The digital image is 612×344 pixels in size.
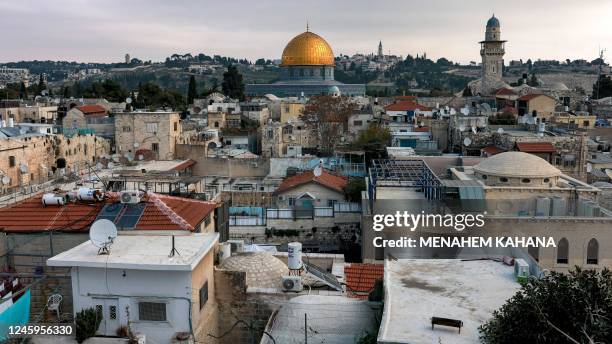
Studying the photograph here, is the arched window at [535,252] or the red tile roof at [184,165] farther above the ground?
the red tile roof at [184,165]

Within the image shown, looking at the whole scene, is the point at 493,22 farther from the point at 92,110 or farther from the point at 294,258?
the point at 294,258

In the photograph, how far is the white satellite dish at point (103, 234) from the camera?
8.73 metres

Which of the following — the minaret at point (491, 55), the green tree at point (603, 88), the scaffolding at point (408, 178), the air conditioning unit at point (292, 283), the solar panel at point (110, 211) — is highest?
the minaret at point (491, 55)

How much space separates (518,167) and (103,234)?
45.6 ft

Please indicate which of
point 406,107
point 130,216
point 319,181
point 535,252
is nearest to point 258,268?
point 130,216

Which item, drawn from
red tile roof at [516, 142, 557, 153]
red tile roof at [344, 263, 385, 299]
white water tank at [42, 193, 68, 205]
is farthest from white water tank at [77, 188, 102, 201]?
red tile roof at [516, 142, 557, 153]

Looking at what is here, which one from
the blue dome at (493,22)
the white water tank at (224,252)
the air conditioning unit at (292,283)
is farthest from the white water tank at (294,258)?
the blue dome at (493,22)

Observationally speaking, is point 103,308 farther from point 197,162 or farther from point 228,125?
point 228,125

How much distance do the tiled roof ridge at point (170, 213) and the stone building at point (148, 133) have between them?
22.0 meters

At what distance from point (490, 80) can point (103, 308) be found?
6187 centimetres

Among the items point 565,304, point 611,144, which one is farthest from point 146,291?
point 611,144

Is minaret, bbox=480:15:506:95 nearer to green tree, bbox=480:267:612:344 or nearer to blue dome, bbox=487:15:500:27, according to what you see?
blue dome, bbox=487:15:500:27

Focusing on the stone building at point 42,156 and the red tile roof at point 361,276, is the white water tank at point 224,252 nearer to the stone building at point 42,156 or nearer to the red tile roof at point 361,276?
the red tile roof at point 361,276

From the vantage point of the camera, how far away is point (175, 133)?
33.0 m
